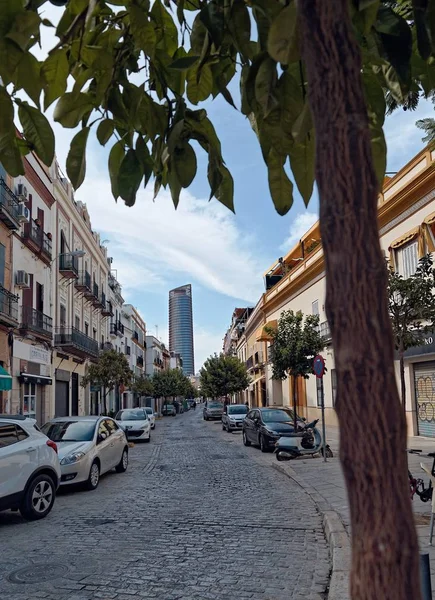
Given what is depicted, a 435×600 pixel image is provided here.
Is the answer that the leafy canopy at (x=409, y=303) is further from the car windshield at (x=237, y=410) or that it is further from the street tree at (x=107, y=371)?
the car windshield at (x=237, y=410)

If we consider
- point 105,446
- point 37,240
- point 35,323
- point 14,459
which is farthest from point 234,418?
point 14,459

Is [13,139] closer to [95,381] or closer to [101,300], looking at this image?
[95,381]

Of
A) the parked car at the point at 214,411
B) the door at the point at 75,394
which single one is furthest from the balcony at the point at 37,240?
the parked car at the point at 214,411

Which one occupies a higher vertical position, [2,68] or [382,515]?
[2,68]

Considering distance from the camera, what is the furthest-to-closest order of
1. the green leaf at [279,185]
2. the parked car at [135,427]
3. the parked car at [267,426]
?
the parked car at [135,427] → the parked car at [267,426] → the green leaf at [279,185]

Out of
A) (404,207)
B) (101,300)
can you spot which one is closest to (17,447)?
(404,207)

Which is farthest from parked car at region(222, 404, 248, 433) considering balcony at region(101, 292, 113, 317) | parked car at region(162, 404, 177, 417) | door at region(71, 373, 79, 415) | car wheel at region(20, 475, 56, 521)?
parked car at region(162, 404, 177, 417)

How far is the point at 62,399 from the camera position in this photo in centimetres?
3122

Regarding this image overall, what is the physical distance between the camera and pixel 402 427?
1.28 meters

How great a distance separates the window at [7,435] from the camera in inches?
341

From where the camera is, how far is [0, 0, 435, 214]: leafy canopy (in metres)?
2.26

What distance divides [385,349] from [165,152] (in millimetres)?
1982

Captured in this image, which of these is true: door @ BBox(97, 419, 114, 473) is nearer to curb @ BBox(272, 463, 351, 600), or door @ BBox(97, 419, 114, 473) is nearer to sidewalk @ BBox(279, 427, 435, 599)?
sidewalk @ BBox(279, 427, 435, 599)

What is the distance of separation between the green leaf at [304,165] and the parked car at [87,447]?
1005 cm
